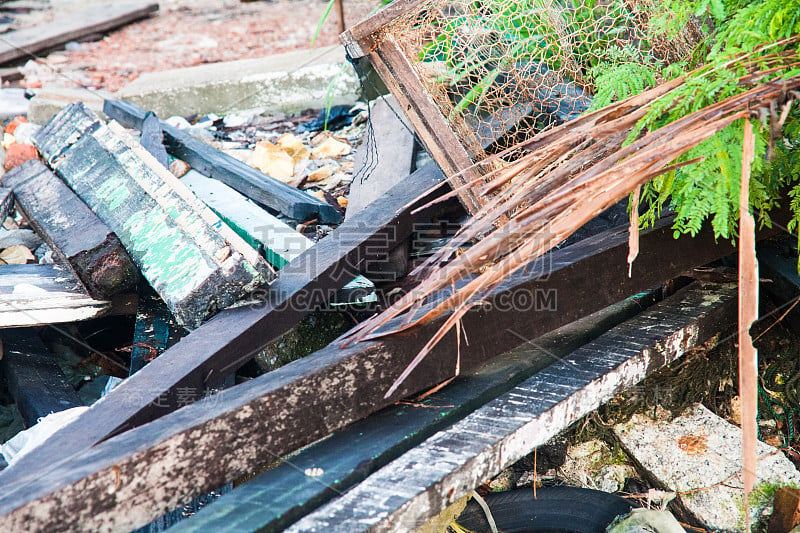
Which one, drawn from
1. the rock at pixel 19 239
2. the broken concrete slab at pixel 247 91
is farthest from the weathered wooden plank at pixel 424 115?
the broken concrete slab at pixel 247 91

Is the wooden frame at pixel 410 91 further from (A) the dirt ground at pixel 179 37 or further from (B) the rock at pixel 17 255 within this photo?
(A) the dirt ground at pixel 179 37

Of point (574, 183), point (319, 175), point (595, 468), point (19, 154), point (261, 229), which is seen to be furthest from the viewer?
point (19, 154)

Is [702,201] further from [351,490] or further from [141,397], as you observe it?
[141,397]

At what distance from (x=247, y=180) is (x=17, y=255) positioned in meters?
1.11

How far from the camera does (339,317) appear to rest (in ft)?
7.55

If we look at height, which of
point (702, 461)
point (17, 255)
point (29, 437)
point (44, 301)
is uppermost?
point (17, 255)

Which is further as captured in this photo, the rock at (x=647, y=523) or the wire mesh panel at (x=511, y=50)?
the wire mesh panel at (x=511, y=50)

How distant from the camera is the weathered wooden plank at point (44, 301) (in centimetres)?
221

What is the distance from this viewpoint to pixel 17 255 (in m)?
2.87

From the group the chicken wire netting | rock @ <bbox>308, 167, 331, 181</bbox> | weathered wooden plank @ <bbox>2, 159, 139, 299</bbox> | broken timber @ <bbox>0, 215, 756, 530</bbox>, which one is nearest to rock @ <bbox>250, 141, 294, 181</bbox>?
rock @ <bbox>308, 167, 331, 181</bbox>

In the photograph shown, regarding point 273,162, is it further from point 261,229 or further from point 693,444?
point 693,444

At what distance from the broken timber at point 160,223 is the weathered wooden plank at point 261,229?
0.34m

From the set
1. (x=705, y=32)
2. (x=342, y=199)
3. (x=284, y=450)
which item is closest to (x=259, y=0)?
(x=342, y=199)

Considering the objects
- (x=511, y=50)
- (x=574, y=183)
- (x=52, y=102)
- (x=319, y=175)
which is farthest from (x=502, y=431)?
(x=52, y=102)
